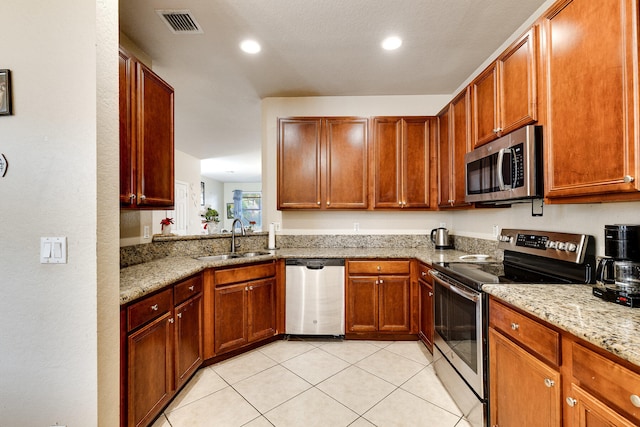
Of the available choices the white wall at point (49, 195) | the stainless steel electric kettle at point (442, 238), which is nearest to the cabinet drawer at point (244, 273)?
the white wall at point (49, 195)

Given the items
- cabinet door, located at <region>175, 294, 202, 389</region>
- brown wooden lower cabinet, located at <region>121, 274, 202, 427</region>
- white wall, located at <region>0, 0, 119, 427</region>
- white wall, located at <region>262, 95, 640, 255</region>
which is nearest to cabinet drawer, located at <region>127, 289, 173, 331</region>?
brown wooden lower cabinet, located at <region>121, 274, 202, 427</region>

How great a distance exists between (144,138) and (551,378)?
2511 mm

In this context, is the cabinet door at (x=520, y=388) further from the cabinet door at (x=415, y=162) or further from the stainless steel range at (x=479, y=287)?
the cabinet door at (x=415, y=162)

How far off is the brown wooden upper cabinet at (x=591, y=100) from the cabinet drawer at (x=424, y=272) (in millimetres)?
1231

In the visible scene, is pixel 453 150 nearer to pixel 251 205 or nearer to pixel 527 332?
pixel 527 332

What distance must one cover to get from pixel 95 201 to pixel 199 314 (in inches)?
54.8

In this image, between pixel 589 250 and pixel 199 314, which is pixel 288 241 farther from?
pixel 589 250

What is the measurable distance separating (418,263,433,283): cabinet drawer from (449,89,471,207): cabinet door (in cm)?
66

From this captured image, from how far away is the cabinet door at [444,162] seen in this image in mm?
2836

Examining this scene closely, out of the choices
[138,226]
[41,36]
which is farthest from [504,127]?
[138,226]

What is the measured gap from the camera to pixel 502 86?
193 cm

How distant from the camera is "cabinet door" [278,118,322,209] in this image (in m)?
3.15

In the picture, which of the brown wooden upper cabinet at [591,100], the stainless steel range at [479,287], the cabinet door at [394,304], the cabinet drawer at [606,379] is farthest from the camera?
the cabinet door at [394,304]

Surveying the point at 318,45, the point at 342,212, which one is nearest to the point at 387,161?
the point at 342,212
